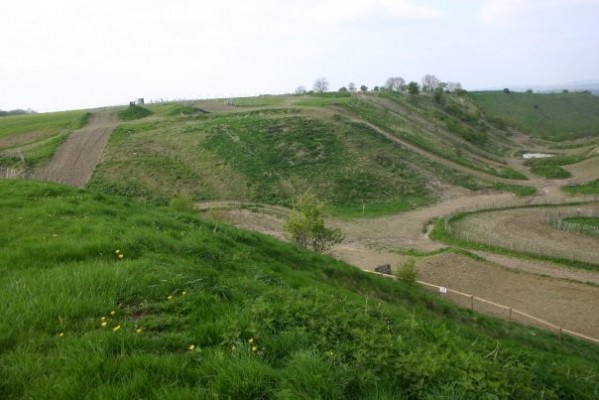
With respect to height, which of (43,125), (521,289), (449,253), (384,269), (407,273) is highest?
(43,125)

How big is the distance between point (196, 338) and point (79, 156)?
39.1m

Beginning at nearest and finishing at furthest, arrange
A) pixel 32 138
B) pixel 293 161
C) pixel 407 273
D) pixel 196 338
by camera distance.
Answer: pixel 196 338 → pixel 407 273 → pixel 293 161 → pixel 32 138

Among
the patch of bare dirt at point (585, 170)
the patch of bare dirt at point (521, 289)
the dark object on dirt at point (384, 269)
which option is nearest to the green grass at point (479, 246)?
the patch of bare dirt at point (521, 289)

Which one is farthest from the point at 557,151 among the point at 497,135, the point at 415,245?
the point at 415,245

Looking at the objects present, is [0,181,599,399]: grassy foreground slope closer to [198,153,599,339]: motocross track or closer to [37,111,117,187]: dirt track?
[198,153,599,339]: motocross track

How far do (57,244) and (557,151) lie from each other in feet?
275

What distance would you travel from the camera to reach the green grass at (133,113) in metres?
53.8

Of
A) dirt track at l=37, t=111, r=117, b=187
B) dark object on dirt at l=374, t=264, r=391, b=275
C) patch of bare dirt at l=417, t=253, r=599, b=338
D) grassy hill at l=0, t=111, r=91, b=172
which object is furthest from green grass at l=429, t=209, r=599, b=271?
grassy hill at l=0, t=111, r=91, b=172

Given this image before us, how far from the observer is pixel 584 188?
1790 inches

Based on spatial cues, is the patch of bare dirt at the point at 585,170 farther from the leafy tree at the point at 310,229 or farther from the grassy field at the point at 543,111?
the leafy tree at the point at 310,229

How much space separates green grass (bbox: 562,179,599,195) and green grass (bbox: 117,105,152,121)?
49332 millimetres

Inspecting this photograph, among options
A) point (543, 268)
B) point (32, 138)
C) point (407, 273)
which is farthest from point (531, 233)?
point (32, 138)

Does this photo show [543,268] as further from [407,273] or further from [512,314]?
[407,273]

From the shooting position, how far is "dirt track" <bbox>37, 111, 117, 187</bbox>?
34844 mm
